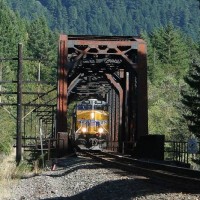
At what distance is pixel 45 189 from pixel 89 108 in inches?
855

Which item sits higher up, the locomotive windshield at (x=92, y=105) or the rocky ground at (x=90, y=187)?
the locomotive windshield at (x=92, y=105)

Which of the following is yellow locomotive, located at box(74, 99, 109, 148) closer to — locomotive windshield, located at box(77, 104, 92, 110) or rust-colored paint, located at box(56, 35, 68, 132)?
locomotive windshield, located at box(77, 104, 92, 110)

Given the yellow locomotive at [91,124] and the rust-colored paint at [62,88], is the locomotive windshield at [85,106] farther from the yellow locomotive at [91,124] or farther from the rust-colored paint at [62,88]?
the rust-colored paint at [62,88]

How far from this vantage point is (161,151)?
23219mm

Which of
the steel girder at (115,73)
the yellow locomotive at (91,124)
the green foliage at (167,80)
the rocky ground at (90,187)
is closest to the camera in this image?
the rocky ground at (90,187)

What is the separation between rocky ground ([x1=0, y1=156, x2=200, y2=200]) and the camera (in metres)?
11.6

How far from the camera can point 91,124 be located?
37.3 metres

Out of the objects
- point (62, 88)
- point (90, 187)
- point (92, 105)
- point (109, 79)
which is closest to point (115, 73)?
point (109, 79)

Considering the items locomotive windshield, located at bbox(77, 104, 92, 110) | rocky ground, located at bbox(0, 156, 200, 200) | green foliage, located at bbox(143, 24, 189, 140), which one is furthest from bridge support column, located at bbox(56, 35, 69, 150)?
green foliage, located at bbox(143, 24, 189, 140)

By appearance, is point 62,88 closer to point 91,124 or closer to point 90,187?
point 91,124

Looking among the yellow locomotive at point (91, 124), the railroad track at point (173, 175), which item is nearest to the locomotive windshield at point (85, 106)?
the yellow locomotive at point (91, 124)

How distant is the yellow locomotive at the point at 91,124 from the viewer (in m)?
37.0

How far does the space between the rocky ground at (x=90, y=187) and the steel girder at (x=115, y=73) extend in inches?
323

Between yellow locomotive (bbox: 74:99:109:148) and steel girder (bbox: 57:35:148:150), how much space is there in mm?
641
